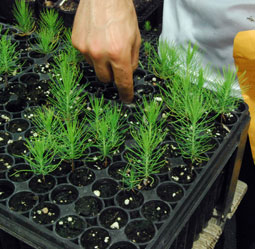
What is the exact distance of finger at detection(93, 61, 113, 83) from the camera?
931 mm

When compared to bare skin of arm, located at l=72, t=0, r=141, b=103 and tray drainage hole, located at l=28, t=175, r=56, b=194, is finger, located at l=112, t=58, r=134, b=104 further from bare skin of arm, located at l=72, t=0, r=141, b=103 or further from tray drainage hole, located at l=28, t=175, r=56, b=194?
tray drainage hole, located at l=28, t=175, r=56, b=194

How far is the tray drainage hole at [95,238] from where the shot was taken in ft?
2.25

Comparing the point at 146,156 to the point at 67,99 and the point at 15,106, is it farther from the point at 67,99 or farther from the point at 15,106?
the point at 15,106

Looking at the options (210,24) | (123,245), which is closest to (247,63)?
(210,24)

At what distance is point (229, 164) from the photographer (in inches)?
39.3

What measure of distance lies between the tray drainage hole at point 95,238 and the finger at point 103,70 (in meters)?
0.39

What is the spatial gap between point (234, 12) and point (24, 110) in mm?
603

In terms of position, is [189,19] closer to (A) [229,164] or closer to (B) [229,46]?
(B) [229,46]

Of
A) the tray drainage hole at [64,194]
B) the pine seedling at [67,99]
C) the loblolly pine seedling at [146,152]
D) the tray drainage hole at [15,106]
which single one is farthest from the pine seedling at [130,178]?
the tray drainage hole at [15,106]

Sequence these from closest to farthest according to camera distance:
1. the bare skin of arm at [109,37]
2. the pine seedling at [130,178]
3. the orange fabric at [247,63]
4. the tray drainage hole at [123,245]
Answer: the tray drainage hole at [123,245], the pine seedling at [130,178], the bare skin of arm at [109,37], the orange fabric at [247,63]

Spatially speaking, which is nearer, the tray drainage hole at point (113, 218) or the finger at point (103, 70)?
the tray drainage hole at point (113, 218)

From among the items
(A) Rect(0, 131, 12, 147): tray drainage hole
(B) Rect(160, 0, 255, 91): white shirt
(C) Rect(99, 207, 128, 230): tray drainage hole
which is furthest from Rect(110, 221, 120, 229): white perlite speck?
(B) Rect(160, 0, 255, 91): white shirt

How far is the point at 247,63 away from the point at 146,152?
44cm

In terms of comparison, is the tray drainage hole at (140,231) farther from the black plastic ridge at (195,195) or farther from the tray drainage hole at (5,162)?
the tray drainage hole at (5,162)
